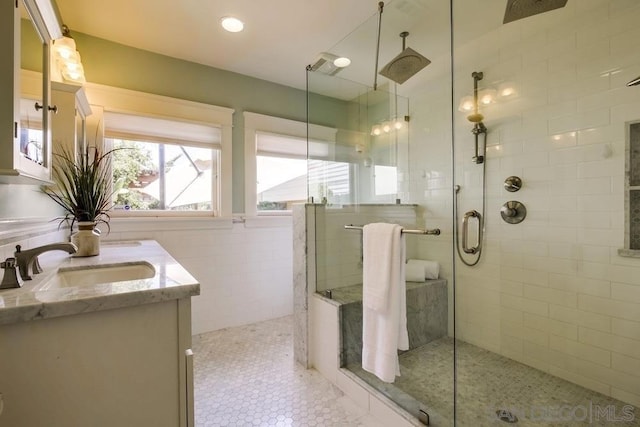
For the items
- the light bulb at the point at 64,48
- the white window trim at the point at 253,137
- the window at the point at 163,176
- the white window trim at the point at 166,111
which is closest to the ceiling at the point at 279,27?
the light bulb at the point at 64,48

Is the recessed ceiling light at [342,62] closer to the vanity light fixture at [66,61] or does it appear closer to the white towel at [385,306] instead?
the white towel at [385,306]

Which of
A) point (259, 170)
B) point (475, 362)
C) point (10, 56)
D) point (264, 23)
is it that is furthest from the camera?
point (259, 170)

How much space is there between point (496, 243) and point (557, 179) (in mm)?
558

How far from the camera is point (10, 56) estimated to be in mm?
892

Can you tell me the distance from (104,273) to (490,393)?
2107mm

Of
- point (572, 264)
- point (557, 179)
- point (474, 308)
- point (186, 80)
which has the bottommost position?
point (474, 308)

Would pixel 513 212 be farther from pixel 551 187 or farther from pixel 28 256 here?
pixel 28 256

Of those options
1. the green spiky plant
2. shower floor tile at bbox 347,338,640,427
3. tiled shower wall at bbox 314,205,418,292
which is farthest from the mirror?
shower floor tile at bbox 347,338,640,427

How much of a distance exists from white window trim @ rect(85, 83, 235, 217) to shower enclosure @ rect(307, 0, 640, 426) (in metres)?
0.89

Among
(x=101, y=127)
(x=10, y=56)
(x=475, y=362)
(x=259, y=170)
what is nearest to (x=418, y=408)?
(x=475, y=362)

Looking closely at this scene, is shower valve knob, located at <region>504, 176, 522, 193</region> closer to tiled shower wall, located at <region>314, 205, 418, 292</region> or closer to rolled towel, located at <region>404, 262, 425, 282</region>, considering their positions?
tiled shower wall, located at <region>314, 205, 418, 292</region>

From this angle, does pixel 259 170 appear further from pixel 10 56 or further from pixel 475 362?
pixel 475 362

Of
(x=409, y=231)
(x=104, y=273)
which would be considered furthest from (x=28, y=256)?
(x=409, y=231)

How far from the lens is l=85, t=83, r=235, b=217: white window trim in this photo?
87.7 inches
